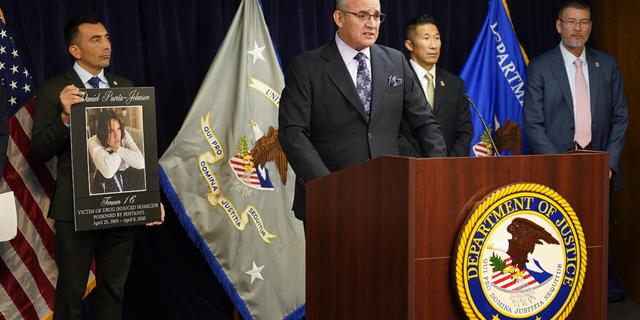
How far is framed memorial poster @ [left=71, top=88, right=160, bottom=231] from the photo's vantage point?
2.52 m

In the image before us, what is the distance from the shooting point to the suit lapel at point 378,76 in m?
2.26

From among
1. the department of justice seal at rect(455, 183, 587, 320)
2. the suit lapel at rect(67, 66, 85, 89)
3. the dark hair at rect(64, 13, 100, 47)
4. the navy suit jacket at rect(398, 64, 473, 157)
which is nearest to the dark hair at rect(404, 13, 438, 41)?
the navy suit jacket at rect(398, 64, 473, 157)

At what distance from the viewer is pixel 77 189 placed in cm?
252

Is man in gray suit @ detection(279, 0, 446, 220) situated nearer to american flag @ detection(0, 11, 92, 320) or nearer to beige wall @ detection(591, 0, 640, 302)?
american flag @ detection(0, 11, 92, 320)

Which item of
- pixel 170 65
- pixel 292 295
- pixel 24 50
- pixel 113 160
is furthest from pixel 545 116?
pixel 24 50

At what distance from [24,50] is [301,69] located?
5.57 ft

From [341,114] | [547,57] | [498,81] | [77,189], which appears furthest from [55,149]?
[547,57]

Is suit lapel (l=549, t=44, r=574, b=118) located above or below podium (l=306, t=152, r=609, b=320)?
above

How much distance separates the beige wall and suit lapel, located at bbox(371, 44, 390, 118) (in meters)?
2.55

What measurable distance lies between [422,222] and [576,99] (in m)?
2.86

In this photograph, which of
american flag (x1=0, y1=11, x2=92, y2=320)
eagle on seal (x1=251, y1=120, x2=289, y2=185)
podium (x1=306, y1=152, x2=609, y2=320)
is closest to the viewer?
podium (x1=306, y1=152, x2=609, y2=320)

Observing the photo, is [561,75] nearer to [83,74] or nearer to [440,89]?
[440,89]

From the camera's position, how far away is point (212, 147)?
328 cm

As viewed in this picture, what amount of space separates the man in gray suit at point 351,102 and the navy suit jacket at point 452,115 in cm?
124
